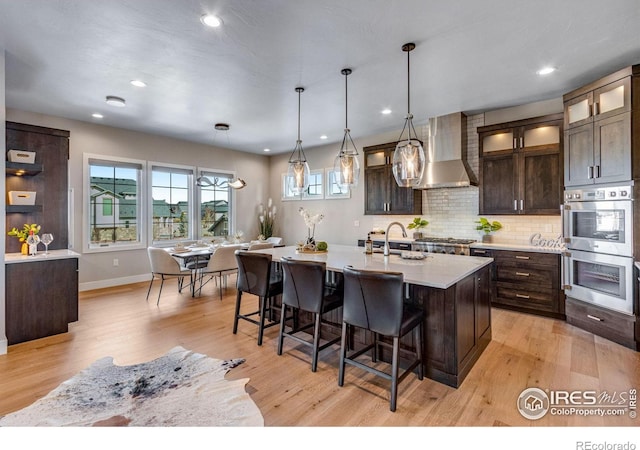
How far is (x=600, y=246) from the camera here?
3377 millimetres

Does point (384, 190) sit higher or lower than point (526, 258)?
higher

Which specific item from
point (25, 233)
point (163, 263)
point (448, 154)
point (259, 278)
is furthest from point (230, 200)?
point (448, 154)

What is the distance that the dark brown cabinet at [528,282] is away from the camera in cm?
388

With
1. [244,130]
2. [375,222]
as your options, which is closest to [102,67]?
[244,130]

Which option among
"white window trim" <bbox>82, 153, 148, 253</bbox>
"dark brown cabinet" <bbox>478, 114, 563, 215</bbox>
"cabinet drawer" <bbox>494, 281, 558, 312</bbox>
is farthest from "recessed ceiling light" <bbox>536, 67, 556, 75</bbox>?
"white window trim" <bbox>82, 153, 148, 253</bbox>

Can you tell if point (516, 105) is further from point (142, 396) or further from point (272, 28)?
point (142, 396)

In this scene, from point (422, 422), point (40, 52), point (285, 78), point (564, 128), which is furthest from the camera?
point (564, 128)

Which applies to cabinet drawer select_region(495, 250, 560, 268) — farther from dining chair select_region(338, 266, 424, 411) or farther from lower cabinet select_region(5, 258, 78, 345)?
lower cabinet select_region(5, 258, 78, 345)

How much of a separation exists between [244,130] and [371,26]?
3.69 m

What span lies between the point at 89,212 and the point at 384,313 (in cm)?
553

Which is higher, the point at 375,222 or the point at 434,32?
the point at 434,32

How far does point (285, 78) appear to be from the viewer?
358 centimetres

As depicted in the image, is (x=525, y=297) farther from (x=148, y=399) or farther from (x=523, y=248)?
(x=148, y=399)

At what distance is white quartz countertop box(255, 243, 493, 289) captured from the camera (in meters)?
2.26
